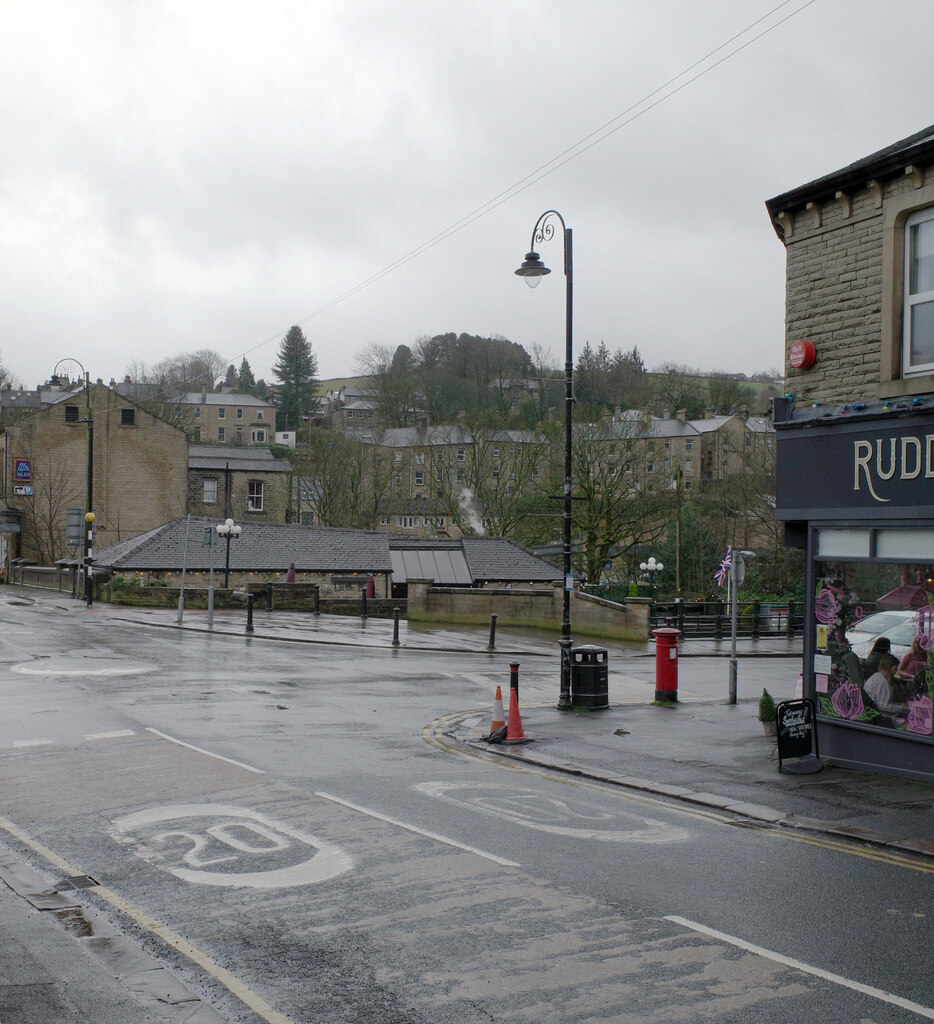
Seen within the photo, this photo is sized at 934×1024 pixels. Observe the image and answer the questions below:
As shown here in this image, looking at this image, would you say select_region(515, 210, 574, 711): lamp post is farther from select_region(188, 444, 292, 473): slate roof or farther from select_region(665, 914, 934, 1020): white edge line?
select_region(188, 444, 292, 473): slate roof

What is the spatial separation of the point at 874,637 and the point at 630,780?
10.8 ft

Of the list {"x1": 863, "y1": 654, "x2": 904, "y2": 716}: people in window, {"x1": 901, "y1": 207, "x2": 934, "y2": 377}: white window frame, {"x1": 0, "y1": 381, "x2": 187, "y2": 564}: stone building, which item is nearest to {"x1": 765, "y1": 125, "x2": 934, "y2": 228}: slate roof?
{"x1": 901, "y1": 207, "x2": 934, "y2": 377}: white window frame

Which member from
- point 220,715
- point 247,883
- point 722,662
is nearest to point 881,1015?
point 247,883

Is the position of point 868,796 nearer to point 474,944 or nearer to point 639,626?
point 474,944

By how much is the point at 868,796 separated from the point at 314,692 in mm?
11055

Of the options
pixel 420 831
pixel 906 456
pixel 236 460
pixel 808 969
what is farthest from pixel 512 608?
pixel 236 460

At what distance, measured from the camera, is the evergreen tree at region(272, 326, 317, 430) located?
146m

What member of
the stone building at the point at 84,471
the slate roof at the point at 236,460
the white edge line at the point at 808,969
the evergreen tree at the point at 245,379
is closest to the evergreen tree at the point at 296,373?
the evergreen tree at the point at 245,379

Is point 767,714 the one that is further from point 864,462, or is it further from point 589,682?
point 864,462

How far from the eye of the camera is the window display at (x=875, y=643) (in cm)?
1143

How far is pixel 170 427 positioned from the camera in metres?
64.5

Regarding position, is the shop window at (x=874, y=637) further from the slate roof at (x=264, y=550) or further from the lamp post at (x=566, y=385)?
the slate roof at (x=264, y=550)

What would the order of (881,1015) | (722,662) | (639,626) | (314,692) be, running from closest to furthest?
(881,1015), (314,692), (722,662), (639,626)

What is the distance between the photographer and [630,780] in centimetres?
1185
